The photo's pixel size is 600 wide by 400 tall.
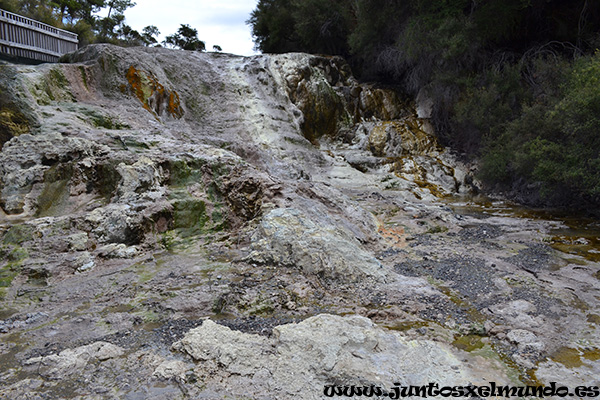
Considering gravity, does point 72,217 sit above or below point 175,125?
below

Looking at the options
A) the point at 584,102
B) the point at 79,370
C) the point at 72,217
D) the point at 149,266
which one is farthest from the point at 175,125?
the point at 584,102

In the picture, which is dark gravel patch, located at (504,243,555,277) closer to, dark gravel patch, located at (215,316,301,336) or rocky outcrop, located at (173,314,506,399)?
rocky outcrop, located at (173,314,506,399)

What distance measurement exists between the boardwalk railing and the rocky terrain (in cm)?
254

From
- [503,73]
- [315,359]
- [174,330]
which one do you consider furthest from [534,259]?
[503,73]

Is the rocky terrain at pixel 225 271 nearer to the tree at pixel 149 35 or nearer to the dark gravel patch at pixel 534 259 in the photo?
the dark gravel patch at pixel 534 259

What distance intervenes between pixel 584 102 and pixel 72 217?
858cm

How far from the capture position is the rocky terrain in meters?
2.87

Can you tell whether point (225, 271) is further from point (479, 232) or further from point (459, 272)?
point (479, 232)

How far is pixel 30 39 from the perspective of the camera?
→ 11.5 metres

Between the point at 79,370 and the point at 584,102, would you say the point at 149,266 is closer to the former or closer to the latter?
the point at 79,370

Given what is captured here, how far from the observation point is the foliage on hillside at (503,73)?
308 inches

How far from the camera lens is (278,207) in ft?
18.7

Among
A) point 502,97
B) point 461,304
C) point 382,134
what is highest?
point 502,97

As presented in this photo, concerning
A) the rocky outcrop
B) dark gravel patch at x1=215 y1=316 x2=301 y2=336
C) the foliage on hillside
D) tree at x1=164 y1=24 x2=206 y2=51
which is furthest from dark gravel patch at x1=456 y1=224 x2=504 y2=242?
tree at x1=164 y1=24 x2=206 y2=51
